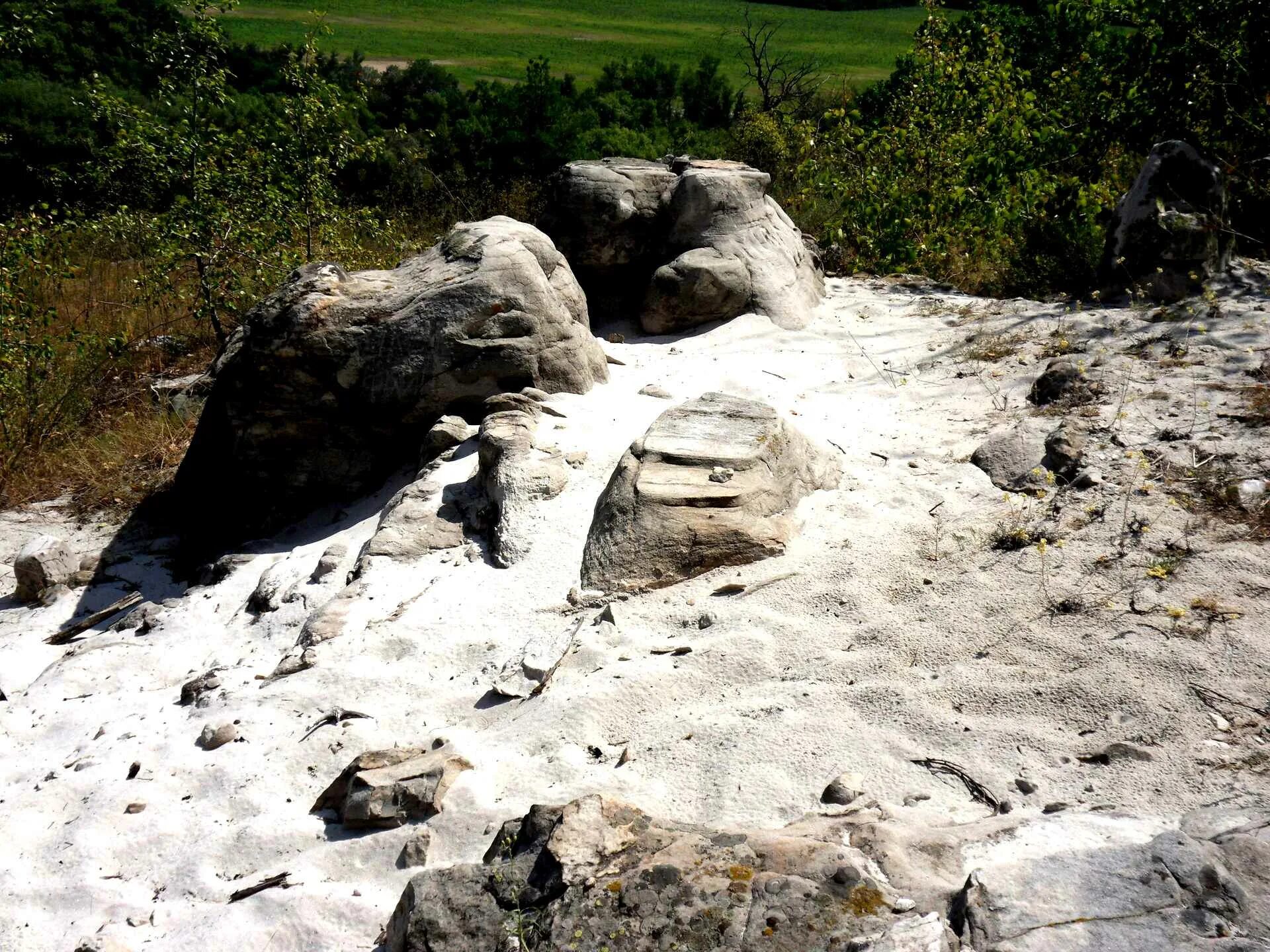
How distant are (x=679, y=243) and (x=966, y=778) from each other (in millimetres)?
5539

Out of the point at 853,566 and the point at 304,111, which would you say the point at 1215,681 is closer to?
the point at 853,566

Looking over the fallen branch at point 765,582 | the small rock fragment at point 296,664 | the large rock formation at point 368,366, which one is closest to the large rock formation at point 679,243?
the large rock formation at point 368,366

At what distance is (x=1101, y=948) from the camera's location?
1.90m

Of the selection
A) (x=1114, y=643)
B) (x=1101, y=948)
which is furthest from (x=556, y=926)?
(x=1114, y=643)

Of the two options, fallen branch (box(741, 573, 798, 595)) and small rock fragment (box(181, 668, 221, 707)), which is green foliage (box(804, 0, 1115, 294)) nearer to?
fallen branch (box(741, 573, 798, 595))

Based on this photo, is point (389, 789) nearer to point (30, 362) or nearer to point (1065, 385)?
point (1065, 385)

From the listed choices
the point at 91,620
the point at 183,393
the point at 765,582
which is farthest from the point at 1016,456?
the point at 183,393

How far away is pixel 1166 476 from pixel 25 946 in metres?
3.99

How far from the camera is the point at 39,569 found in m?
5.33

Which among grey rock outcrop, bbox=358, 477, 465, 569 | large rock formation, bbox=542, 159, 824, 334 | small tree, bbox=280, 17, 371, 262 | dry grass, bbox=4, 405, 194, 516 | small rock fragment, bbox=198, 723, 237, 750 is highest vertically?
small tree, bbox=280, 17, 371, 262

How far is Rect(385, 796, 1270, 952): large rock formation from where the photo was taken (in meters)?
1.95

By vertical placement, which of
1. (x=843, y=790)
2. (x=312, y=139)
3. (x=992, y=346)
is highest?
(x=312, y=139)

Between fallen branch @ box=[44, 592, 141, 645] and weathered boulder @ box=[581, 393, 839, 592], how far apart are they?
259 cm

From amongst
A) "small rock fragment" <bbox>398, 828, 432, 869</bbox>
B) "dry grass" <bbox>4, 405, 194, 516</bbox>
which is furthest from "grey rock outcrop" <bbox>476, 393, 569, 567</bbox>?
"dry grass" <bbox>4, 405, 194, 516</bbox>
